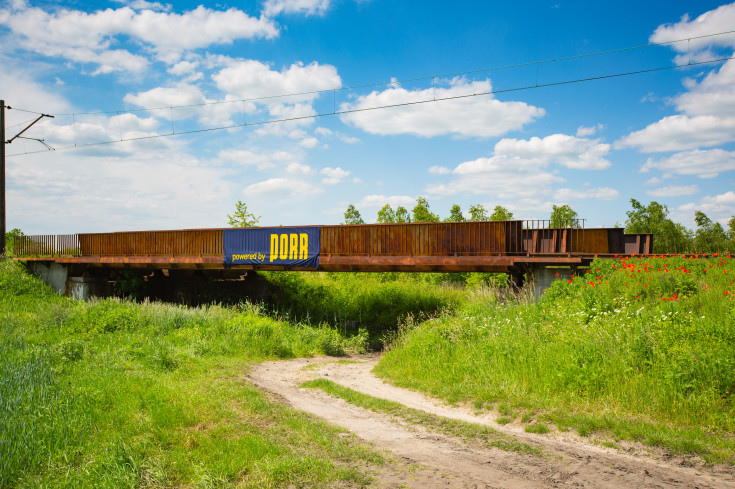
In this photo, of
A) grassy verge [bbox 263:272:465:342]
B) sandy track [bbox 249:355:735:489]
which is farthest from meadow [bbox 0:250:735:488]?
grassy verge [bbox 263:272:465:342]

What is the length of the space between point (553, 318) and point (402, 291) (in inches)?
593

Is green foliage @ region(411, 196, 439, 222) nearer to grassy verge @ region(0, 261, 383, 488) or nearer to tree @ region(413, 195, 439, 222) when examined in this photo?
tree @ region(413, 195, 439, 222)

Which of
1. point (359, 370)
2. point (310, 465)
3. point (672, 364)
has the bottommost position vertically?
point (359, 370)

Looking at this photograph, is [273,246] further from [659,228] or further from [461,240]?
[659,228]

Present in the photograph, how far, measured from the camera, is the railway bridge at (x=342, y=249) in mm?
16062

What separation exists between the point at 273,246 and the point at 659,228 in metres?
26.1

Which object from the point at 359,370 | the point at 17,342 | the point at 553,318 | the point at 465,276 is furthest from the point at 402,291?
the point at 17,342

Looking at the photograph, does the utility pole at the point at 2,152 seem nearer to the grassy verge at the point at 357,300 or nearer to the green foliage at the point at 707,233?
the grassy verge at the point at 357,300

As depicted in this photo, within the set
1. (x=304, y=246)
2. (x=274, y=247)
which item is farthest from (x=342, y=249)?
(x=274, y=247)

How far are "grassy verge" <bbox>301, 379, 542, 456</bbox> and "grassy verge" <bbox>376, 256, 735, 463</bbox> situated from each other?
876 mm

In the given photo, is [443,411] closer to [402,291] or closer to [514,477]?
[514,477]

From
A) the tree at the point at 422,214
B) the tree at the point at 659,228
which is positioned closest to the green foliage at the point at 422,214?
the tree at the point at 422,214

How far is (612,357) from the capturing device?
26.9 feet

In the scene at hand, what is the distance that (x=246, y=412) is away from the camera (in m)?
7.60
